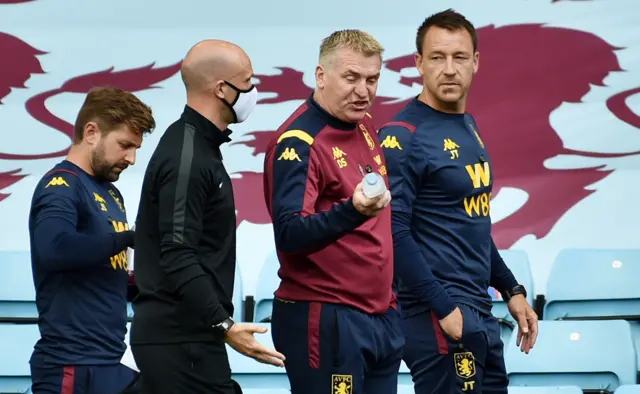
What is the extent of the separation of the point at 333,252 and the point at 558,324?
2560 millimetres

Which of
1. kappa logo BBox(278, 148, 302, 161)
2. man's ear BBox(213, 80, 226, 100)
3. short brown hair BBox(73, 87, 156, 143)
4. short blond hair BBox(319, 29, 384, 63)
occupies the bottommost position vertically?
kappa logo BBox(278, 148, 302, 161)

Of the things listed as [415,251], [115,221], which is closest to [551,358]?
[415,251]

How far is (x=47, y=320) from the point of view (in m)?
4.46

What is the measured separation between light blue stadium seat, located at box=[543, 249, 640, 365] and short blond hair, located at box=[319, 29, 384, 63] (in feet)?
9.86

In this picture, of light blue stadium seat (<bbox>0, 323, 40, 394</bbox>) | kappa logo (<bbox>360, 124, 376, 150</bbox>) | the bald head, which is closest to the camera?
the bald head

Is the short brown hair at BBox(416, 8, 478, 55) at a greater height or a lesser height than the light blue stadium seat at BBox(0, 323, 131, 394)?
greater

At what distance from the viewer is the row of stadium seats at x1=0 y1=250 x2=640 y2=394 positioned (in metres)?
6.05

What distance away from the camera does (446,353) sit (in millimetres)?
4348

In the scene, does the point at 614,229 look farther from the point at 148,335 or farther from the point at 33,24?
the point at 148,335

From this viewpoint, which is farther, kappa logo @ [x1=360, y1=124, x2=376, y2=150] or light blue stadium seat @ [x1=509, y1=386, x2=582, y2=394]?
light blue stadium seat @ [x1=509, y1=386, x2=582, y2=394]

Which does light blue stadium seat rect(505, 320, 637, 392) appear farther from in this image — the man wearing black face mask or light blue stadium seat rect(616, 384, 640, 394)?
the man wearing black face mask

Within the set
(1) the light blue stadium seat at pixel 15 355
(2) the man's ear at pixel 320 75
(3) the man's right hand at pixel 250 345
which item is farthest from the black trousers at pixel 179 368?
(1) the light blue stadium seat at pixel 15 355

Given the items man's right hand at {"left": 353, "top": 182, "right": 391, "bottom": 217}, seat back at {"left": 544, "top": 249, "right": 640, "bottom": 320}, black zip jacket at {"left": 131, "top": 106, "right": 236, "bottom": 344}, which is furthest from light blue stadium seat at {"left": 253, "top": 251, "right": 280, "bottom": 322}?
man's right hand at {"left": 353, "top": 182, "right": 391, "bottom": 217}

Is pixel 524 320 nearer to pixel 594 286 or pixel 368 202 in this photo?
pixel 368 202
